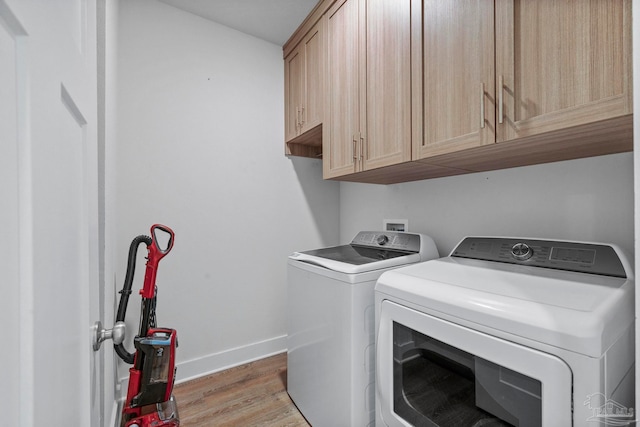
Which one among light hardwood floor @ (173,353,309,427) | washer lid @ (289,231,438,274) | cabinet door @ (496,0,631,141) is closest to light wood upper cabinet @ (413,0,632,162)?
cabinet door @ (496,0,631,141)

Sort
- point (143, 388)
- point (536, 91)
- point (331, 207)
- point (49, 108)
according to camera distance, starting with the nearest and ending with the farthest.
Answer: point (49, 108)
point (536, 91)
point (143, 388)
point (331, 207)

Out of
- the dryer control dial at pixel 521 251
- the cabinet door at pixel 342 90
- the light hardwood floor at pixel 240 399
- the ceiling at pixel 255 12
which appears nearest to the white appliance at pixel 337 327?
the light hardwood floor at pixel 240 399

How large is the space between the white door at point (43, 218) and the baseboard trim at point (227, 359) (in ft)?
4.72

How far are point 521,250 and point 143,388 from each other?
179 centimetres

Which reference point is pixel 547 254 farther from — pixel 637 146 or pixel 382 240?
pixel 382 240

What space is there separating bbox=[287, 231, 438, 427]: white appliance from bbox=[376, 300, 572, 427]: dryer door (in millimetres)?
147

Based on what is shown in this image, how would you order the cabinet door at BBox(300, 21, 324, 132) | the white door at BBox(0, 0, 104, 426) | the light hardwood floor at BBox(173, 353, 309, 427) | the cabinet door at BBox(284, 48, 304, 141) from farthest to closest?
the cabinet door at BBox(284, 48, 304, 141)
the cabinet door at BBox(300, 21, 324, 132)
the light hardwood floor at BBox(173, 353, 309, 427)
the white door at BBox(0, 0, 104, 426)

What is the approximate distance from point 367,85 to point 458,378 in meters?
1.38

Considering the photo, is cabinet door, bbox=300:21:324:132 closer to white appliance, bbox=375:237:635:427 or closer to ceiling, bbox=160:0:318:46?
ceiling, bbox=160:0:318:46

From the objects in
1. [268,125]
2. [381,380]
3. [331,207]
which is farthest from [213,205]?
[381,380]

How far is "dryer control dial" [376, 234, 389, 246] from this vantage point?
1.79 metres

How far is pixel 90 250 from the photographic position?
0.71m

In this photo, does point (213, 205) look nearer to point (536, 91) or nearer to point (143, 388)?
point (143, 388)

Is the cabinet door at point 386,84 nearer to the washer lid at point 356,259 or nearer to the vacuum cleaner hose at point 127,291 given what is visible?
the washer lid at point 356,259
